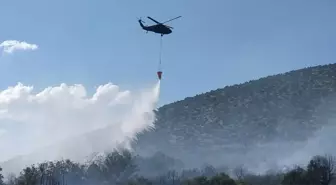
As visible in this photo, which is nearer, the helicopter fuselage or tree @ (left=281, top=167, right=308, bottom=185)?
the helicopter fuselage

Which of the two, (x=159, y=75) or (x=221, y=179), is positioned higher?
(x=159, y=75)

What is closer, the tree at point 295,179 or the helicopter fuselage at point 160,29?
the helicopter fuselage at point 160,29

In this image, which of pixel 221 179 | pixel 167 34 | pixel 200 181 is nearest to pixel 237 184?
pixel 221 179

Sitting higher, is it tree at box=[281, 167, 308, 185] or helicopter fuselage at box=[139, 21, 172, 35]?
helicopter fuselage at box=[139, 21, 172, 35]

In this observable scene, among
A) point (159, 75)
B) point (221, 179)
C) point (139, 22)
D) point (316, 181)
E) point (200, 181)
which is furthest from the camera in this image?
point (200, 181)

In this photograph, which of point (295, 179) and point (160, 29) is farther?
point (295, 179)

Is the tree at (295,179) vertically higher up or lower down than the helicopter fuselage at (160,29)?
lower down

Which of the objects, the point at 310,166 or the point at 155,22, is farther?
the point at 310,166

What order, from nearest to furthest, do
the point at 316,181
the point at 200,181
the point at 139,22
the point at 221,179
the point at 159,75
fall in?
the point at 159,75, the point at 139,22, the point at 316,181, the point at 221,179, the point at 200,181

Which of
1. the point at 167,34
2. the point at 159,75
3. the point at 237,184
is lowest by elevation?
the point at 237,184

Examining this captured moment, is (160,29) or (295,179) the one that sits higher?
(160,29)

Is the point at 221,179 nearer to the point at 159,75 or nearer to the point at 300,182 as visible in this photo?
the point at 300,182
